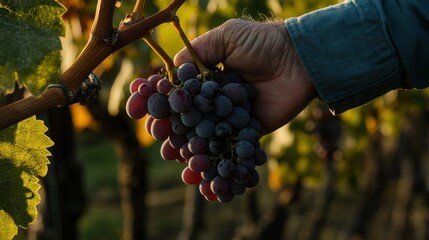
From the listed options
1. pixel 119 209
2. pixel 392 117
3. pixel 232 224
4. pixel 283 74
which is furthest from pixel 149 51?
pixel 119 209

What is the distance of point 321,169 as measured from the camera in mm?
4934

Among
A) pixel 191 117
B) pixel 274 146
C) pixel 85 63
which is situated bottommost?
pixel 274 146

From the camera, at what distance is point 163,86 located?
1397 mm

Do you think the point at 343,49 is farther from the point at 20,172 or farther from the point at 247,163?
the point at 20,172

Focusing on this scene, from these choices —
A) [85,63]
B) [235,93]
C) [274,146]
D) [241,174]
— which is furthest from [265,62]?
[274,146]

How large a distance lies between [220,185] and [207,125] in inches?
4.6

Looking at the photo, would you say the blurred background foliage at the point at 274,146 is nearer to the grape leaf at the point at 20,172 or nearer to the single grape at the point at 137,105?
the single grape at the point at 137,105

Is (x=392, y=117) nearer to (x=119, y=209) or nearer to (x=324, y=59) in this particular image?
(x=324, y=59)

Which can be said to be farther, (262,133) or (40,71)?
(262,133)

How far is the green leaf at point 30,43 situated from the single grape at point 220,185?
1.47 feet

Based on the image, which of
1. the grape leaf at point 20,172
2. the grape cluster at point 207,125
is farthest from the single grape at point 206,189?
the grape leaf at point 20,172

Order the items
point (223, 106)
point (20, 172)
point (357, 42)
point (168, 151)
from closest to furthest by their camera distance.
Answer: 1. point (20, 172)
2. point (223, 106)
3. point (168, 151)
4. point (357, 42)

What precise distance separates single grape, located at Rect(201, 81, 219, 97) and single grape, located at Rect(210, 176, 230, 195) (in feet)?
0.53

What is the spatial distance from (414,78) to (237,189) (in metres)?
0.59
